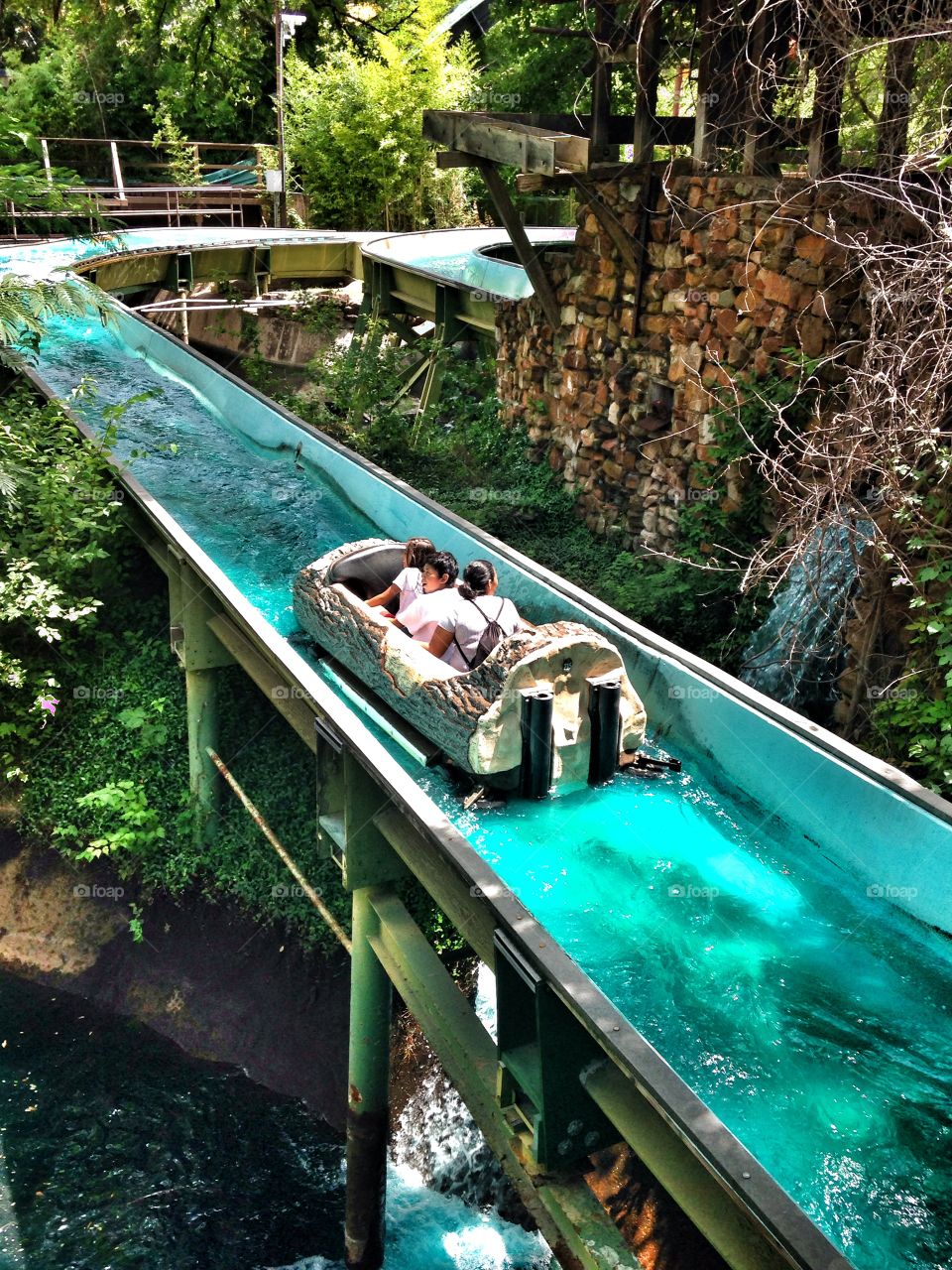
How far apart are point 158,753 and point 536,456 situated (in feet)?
14.9

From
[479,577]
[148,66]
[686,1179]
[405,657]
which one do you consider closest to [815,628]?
[479,577]

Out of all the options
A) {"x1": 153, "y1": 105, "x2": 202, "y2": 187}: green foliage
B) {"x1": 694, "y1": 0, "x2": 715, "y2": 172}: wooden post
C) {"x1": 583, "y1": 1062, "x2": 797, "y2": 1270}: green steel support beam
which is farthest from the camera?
{"x1": 153, "y1": 105, "x2": 202, "y2": 187}: green foliage

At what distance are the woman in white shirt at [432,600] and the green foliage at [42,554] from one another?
3294 millimetres

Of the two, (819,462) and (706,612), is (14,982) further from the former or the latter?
(819,462)

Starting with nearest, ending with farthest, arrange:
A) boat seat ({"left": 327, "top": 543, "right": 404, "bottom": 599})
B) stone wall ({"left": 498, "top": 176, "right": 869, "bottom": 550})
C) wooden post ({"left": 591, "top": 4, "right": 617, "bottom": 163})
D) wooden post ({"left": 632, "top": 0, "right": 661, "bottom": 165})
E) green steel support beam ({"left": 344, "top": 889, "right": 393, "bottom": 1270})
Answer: green steel support beam ({"left": 344, "top": 889, "right": 393, "bottom": 1270}), boat seat ({"left": 327, "top": 543, "right": 404, "bottom": 599}), stone wall ({"left": 498, "top": 176, "right": 869, "bottom": 550}), wooden post ({"left": 632, "top": 0, "right": 661, "bottom": 165}), wooden post ({"left": 591, "top": 4, "right": 617, "bottom": 163})

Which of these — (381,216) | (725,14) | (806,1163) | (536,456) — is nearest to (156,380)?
(536,456)

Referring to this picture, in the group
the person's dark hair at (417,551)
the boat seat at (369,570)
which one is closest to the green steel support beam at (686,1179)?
the person's dark hair at (417,551)

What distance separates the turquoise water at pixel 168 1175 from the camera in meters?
5.93

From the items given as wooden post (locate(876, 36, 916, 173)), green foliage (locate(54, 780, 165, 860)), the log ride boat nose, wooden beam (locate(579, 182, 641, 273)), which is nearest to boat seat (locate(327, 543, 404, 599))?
the log ride boat nose

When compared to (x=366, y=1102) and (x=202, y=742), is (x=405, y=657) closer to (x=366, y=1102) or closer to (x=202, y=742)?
(x=366, y=1102)

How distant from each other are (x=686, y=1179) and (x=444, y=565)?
336 cm

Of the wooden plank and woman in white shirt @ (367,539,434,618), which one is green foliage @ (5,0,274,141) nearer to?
the wooden plank

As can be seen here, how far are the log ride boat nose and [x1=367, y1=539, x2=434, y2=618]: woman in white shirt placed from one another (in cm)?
40

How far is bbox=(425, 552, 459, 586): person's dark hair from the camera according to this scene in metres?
5.93
